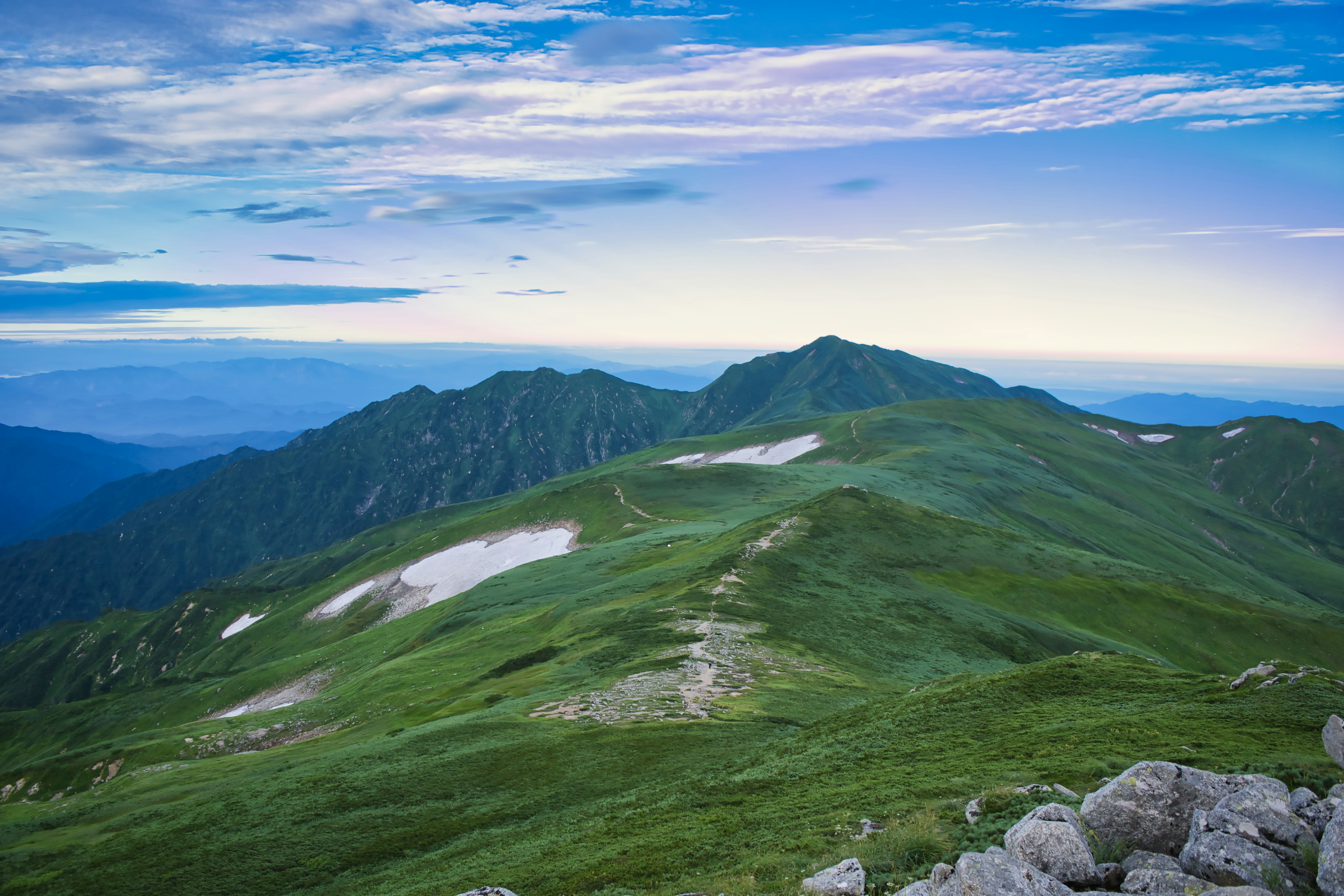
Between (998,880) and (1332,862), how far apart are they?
19.8 ft

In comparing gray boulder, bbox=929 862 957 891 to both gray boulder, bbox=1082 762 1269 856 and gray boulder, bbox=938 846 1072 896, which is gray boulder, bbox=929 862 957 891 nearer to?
gray boulder, bbox=938 846 1072 896

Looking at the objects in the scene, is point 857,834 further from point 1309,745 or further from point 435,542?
point 435,542

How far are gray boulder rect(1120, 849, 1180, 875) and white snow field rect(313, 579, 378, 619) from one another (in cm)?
16220

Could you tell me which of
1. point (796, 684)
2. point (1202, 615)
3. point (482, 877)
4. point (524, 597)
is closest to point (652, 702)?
point (796, 684)

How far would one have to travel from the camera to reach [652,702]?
42.4 m

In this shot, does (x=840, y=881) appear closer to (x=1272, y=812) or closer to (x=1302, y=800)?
(x=1272, y=812)

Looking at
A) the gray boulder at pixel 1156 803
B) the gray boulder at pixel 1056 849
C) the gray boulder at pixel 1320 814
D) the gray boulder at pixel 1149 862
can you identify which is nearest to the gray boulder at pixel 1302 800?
the gray boulder at pixel 1320 814

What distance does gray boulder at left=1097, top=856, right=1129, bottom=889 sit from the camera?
48.1 feet

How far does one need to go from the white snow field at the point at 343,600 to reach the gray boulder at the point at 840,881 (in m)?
157

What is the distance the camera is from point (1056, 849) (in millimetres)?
14812

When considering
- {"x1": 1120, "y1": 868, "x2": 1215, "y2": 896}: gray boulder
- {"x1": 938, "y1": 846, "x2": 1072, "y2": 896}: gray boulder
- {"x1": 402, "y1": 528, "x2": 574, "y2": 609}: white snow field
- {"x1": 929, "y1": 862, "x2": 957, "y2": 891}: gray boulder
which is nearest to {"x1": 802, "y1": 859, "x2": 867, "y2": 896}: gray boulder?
{"x1": 929, "y1": 862, "x2": 957, "y2": 891}: gray boulder

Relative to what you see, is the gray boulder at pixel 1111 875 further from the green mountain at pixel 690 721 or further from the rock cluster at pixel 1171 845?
the green mountain at pixel 690 721

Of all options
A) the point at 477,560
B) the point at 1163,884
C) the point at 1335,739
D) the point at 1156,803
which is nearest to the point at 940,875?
the point at 1163,884

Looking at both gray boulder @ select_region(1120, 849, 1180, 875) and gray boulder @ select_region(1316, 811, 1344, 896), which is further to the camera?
gray boulder @ select_region(1120, 849, 1180, 875)
